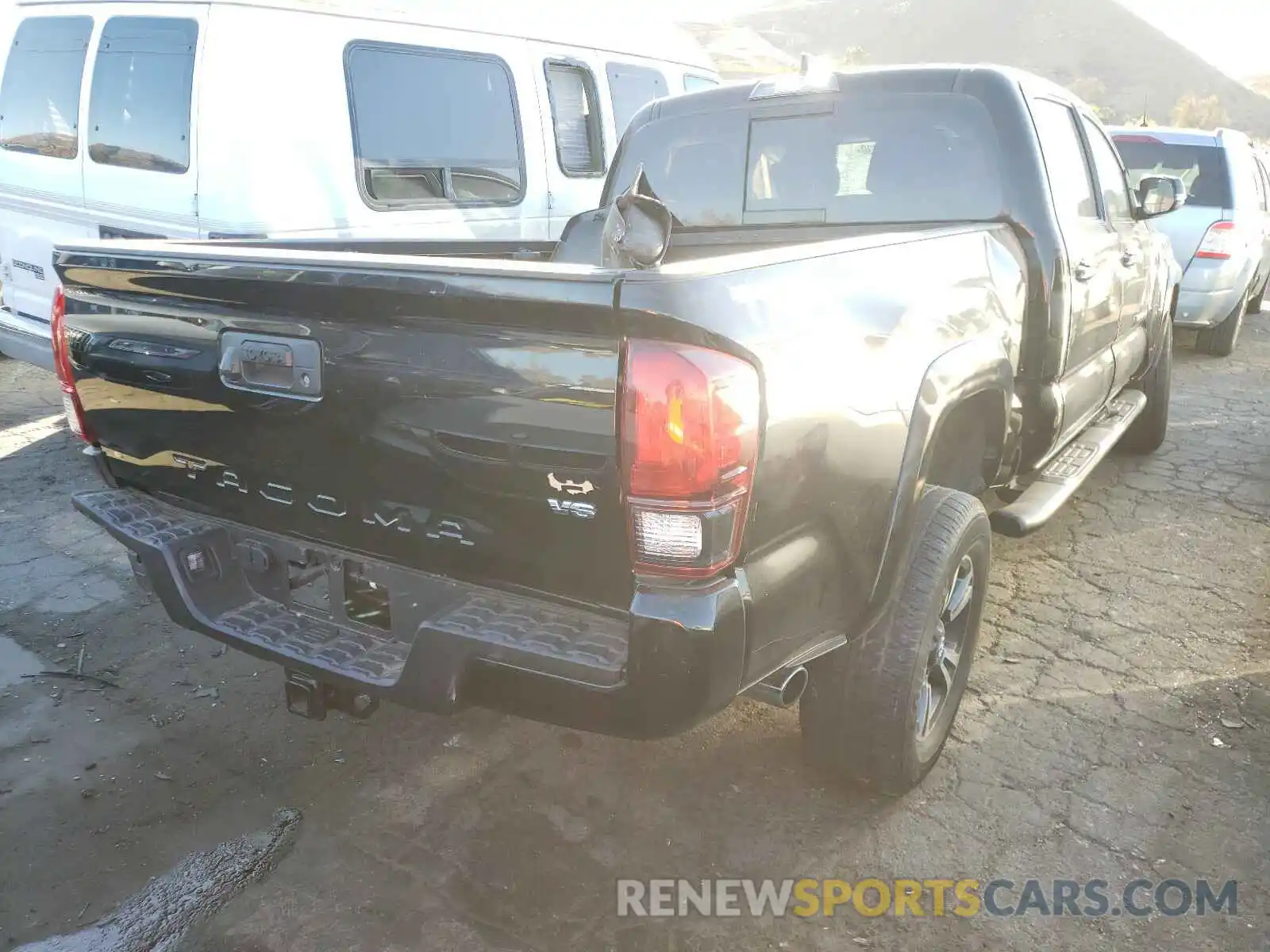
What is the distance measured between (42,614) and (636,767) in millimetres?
2432

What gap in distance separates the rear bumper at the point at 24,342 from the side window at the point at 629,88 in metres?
3.96

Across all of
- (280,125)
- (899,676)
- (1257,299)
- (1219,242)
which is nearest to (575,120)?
(280,125)

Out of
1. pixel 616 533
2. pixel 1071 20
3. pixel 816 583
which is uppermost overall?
pixel 1071 20

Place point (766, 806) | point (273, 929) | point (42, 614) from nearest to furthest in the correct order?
point (273, 929), point (766, 806), point (42, 614)

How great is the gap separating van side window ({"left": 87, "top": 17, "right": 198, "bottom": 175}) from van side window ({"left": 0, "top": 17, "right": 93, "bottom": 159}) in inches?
10.9

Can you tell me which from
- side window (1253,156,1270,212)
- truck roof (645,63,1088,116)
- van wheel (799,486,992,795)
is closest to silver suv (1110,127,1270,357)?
side window (1253,156,1270,212)

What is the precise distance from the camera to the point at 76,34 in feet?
17.8

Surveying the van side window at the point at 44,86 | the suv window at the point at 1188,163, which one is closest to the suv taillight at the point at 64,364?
the van side window at the point at 44,86

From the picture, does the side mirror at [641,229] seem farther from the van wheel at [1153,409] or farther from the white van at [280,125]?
the van wheel at [1153,409]

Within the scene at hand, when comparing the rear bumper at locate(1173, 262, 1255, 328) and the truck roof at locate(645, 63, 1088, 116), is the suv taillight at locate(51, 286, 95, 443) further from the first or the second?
the rear bumper at locate(1173, 262, 1255, 328)

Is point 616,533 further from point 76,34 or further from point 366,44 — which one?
point 76,34

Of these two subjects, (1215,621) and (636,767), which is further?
(1215,621)

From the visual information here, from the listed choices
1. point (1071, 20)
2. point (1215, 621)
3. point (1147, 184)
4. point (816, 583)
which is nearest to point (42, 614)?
point (816, 583)

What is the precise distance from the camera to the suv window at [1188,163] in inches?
324
